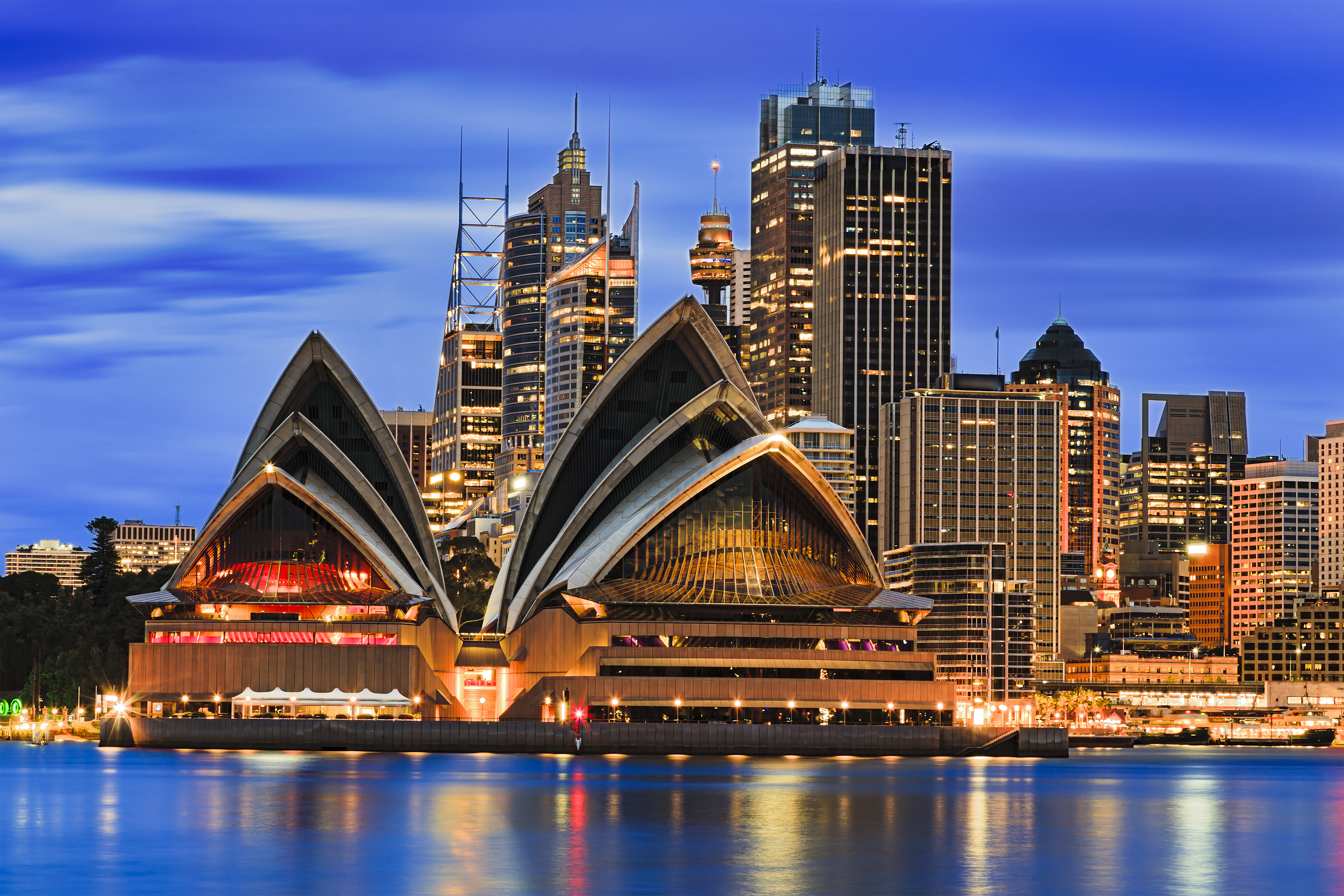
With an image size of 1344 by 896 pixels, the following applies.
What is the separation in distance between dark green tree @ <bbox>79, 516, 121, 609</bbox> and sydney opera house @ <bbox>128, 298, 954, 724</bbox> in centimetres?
3311

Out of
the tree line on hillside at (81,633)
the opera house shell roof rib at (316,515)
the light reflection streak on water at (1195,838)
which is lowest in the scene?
the light reflection streak on water at (1195,838)

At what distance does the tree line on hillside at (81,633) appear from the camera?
15638 centimetres

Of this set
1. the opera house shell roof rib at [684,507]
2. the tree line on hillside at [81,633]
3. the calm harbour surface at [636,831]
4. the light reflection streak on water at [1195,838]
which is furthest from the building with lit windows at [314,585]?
the light reflection streak on water at [1195,838]

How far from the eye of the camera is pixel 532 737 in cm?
13288

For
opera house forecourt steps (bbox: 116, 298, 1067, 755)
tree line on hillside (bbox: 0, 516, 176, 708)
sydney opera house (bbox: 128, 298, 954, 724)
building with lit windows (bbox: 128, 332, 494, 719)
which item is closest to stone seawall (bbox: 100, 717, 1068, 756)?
opera house forecourt steps (bbox: 116, 298, 1067, 755)

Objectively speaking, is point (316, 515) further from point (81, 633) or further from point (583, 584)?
point (81, 633)

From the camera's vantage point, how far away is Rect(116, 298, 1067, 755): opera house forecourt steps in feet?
420

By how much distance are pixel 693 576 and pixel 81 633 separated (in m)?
56.9


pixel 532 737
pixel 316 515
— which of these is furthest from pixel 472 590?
pixel 532 737

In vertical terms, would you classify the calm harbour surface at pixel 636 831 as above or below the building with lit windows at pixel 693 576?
below

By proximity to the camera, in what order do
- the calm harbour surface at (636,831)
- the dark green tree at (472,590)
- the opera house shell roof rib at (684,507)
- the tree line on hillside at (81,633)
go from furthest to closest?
the dark green tree at (472,590)
the tree line on hillside at (81,633)
the opera house shell roof rib at (684,507)
the calm harbour surface at (636,831)

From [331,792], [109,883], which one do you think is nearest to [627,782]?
[331,792]

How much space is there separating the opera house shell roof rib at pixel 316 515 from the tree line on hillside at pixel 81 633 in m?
17.0

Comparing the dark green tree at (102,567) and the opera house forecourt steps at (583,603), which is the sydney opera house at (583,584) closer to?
the opera house forecourt steps at (583,603)
